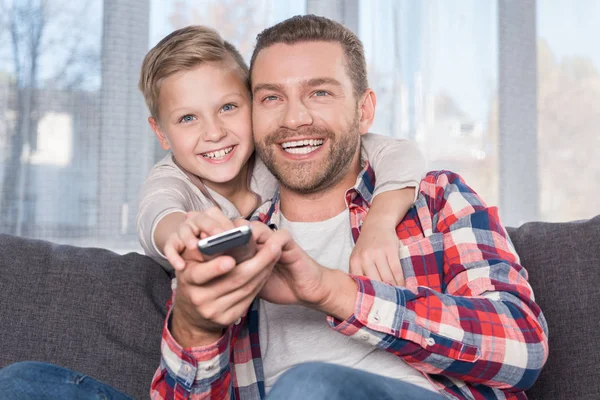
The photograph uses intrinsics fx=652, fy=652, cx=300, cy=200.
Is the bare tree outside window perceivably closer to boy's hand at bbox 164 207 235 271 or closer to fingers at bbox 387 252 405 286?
fingers at bbox 387 252 405 286

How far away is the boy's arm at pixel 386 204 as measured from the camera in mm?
1207

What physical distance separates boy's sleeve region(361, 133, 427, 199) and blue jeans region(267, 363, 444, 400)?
0.62 meters

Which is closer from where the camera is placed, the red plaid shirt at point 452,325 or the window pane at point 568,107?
the red plaid shirt at point 452,325

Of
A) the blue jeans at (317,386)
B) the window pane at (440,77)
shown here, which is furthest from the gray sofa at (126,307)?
the window pane at (440,77)

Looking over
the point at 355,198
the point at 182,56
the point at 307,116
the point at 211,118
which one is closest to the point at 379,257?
the point at 355,198

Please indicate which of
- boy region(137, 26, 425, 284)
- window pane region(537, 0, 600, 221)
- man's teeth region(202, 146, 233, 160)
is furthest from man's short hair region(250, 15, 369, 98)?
window pane region(537, 0, 600, 221)

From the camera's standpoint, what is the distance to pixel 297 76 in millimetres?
1482

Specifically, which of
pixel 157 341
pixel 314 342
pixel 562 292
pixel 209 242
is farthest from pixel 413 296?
pixel 157 341

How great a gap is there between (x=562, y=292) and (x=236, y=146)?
84 cm

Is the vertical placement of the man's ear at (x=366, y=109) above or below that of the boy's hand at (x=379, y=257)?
above

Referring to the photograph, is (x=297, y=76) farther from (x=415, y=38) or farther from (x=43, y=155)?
(x=415, y=38)

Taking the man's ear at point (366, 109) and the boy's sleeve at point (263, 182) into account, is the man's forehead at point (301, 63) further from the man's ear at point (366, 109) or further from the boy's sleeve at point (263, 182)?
the boy's sleeve at point (263, 182)

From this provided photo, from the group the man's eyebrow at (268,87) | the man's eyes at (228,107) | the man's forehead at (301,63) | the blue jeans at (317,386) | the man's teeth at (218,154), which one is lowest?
the blue jeans at (317,386)

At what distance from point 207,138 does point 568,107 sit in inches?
81.3
